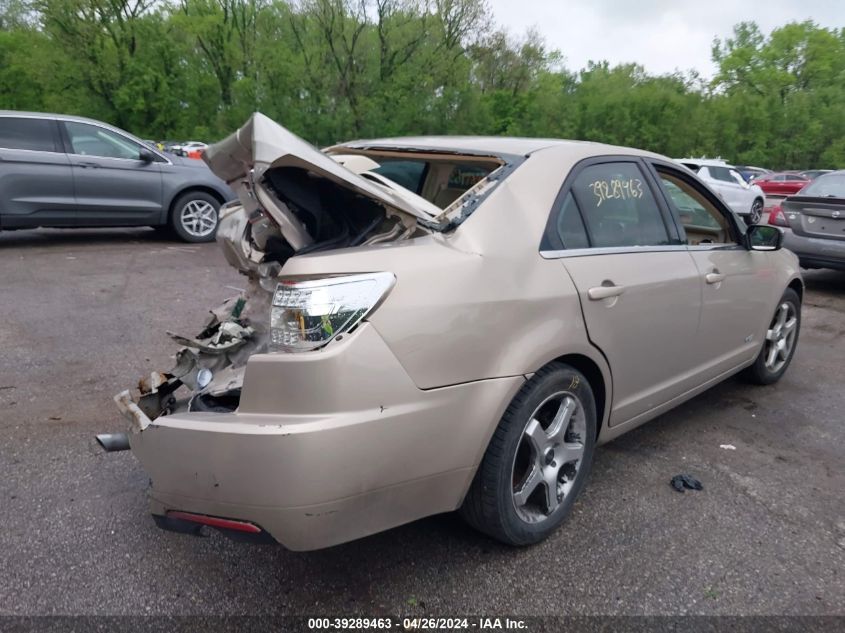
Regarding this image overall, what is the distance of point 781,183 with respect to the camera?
25.8 metres

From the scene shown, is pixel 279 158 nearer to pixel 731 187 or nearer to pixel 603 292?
pixel 603 292

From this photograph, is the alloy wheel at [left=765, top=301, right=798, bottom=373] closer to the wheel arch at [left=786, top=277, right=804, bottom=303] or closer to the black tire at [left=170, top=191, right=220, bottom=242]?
the wheel arch at [left=786, top=277, right=804, bottom=303]

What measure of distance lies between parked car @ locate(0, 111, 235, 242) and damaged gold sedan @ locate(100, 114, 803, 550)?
6.22 metres

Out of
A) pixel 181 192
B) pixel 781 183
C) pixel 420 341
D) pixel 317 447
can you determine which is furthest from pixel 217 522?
pixel 781 183

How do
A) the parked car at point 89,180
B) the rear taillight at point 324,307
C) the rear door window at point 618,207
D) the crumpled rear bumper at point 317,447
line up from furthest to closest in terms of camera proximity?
1. the parked car at point 89,180
2. the rear door window at point 618,207
3. the rear taillight at point 324,307
4. the crumpled rear bumper at point 317,447

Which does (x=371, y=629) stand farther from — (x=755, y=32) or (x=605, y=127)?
(x=755, y=32)

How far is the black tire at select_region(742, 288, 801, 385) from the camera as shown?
4.79 meters

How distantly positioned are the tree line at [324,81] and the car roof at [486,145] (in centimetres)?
2054

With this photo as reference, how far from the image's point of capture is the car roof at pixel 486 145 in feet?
10.4

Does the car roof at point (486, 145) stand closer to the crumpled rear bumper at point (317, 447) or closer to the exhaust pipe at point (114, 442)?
the crumpled rear bumper at point (317, 447)

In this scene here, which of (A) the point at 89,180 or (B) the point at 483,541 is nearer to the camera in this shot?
(B) the point at 483,541

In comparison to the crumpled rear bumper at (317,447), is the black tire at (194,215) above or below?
below

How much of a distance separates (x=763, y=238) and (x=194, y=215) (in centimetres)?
773

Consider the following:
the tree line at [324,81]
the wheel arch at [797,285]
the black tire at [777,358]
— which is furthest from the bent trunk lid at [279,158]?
the tree line at [324,81]
